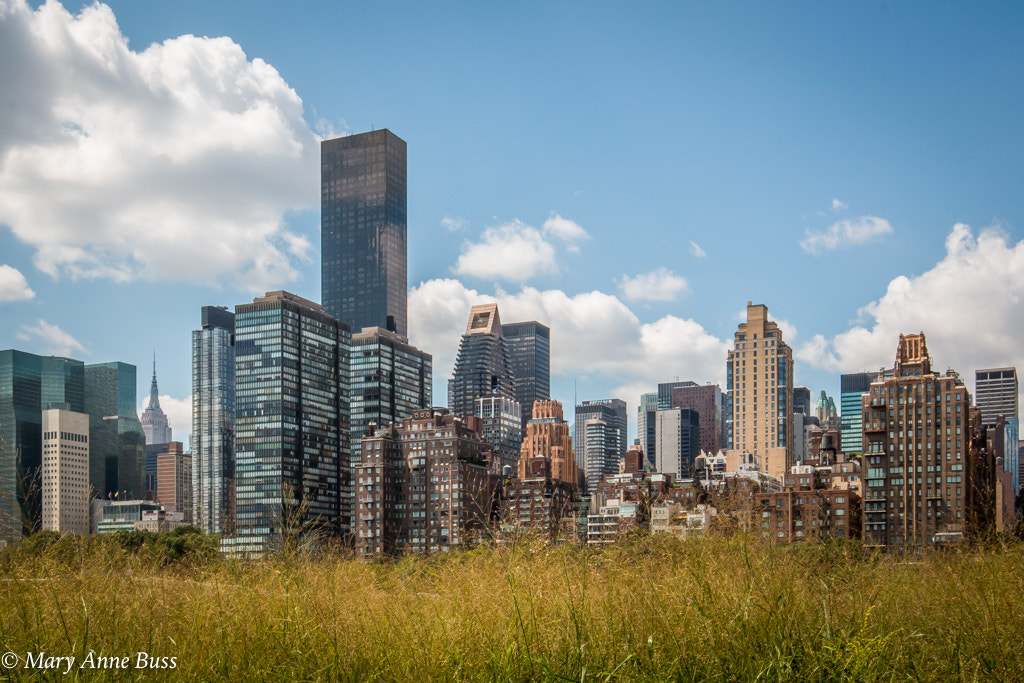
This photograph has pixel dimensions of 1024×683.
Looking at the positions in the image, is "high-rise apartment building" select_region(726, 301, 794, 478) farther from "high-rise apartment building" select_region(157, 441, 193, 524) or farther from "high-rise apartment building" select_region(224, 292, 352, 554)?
"high-rise apartment building" select_region(157, 441, 193, 524)

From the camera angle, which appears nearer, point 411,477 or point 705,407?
point 411,477

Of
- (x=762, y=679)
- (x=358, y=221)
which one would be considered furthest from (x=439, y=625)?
(x=358, y=221)

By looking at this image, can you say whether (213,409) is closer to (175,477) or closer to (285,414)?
(175,477)

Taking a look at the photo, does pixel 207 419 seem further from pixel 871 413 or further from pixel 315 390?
pixel 871 413

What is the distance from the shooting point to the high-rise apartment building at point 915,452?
52.9 m

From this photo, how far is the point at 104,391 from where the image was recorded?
12738cm

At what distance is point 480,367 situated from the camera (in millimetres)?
160000

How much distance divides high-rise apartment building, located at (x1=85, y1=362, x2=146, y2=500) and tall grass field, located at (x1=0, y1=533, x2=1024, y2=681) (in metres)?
60.6

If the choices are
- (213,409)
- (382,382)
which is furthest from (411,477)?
(213,409)

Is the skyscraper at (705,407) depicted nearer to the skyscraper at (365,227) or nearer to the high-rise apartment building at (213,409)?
the skyscraper at (365,227)

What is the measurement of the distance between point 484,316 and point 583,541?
157 m

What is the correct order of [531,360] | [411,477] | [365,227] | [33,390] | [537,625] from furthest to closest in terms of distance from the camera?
[531,360] → [365,227] → [33,390] → [411,477] → [537,625]

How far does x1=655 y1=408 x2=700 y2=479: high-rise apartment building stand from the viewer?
148625 millimetres

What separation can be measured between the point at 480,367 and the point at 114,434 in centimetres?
7406
